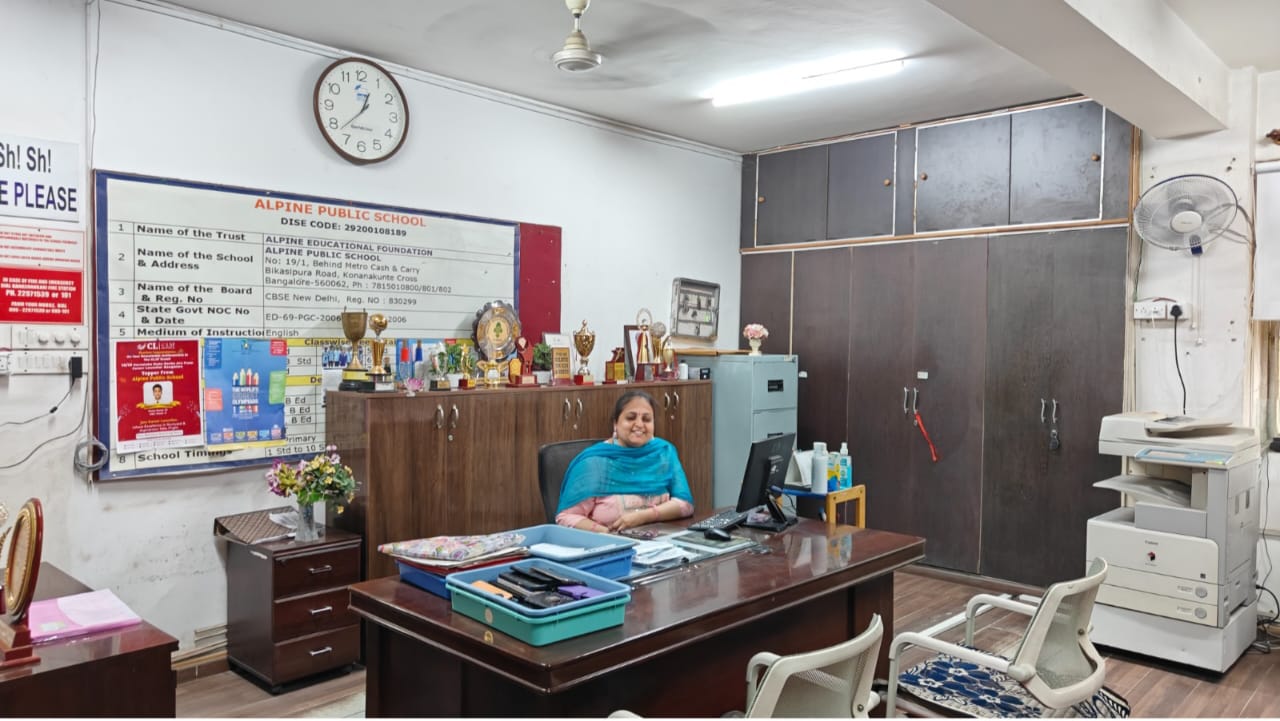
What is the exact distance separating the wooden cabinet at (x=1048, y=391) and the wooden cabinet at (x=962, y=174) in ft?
0.85

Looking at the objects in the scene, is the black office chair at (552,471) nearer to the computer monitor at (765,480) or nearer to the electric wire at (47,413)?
the computer monitor at (765,480)

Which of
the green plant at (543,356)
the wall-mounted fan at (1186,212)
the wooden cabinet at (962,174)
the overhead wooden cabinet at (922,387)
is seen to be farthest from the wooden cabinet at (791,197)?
the green plant at (543,356)

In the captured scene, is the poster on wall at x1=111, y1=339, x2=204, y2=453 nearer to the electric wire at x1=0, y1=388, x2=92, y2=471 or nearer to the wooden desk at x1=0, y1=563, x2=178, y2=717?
the electric wire at x1=0, y1=388, x2=92, y2=471

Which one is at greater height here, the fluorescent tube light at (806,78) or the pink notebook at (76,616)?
the fluorescent tube light at (806,78)

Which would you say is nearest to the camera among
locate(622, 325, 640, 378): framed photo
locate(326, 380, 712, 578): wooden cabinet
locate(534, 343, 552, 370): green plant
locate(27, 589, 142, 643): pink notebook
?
locate(27, 589, 142, 643): pink notebook

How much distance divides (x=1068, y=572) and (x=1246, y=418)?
49.0 inches

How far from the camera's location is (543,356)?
4.91 meters

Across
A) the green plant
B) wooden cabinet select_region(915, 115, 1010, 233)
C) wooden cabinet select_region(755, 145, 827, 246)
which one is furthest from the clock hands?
wooden cabinet select_region(915, 115, 1010, 233)

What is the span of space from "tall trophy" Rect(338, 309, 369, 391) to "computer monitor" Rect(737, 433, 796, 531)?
1.92 metres

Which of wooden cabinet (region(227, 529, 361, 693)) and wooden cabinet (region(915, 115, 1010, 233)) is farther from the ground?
wooden cabinet (region(915, 115, 1010, 233))

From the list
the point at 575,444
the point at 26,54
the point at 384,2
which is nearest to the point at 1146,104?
the point at 575,444

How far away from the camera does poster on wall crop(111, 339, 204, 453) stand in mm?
3557

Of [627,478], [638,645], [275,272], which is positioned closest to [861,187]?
[627,478]

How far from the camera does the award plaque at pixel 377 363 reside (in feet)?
13.2
